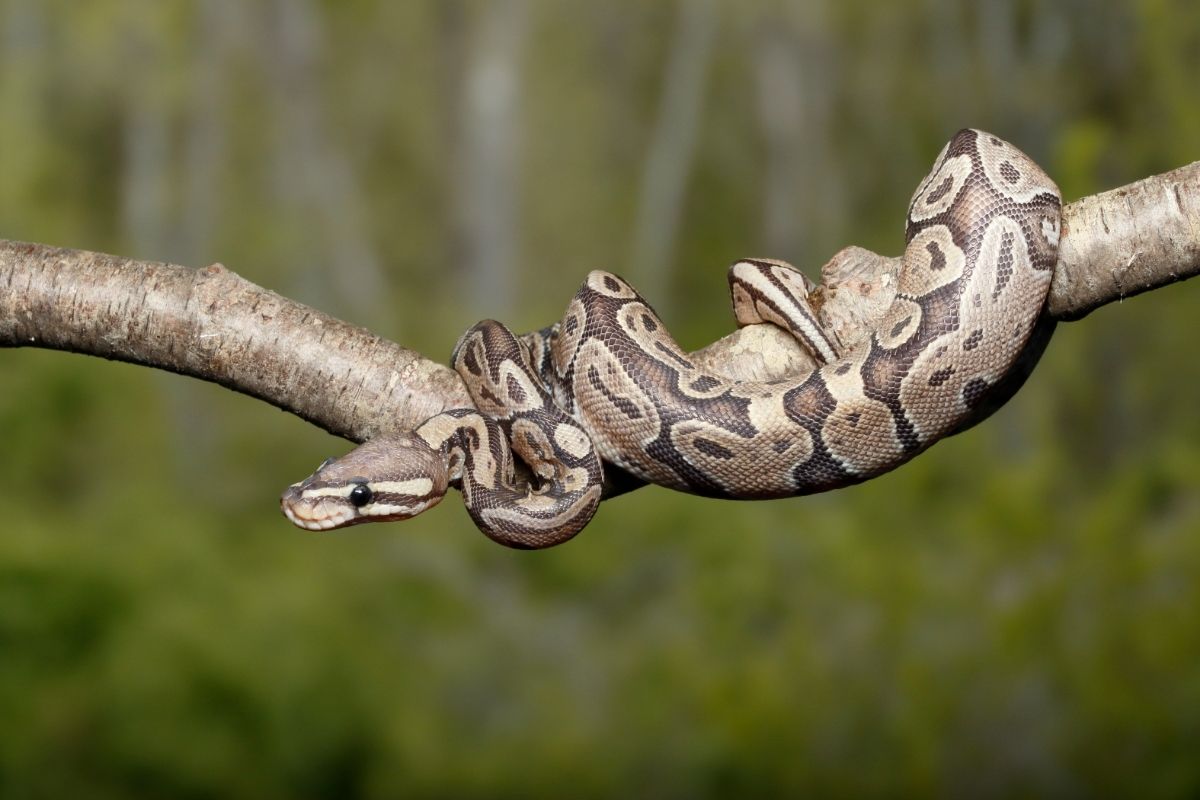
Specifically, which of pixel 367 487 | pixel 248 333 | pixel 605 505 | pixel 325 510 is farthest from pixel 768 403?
pixel 605 505

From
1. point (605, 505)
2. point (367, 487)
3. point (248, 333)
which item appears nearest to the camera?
point (367, 487)

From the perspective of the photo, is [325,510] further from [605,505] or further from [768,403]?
[605,505]

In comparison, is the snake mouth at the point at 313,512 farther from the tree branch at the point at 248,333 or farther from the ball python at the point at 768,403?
the tree branch at the point at 248,333

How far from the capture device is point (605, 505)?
6207 millimetres

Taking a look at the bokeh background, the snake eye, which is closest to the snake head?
the snake eye

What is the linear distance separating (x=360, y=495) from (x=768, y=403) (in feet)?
3.71

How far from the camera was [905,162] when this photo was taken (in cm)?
620

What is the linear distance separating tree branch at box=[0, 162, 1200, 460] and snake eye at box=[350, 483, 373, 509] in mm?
285

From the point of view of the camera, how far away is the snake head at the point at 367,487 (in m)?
2.94

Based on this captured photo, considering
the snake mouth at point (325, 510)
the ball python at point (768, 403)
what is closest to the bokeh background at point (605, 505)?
the ball python at point (768, 403)

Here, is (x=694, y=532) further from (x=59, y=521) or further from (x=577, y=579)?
(x=59, y=521)

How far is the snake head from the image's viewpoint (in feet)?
9.63

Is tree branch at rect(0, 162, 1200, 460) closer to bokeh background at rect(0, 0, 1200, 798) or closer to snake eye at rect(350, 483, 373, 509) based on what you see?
snake eye at rect(350, 483, 373, 509)

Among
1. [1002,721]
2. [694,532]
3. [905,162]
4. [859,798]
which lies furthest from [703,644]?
[905,162]
